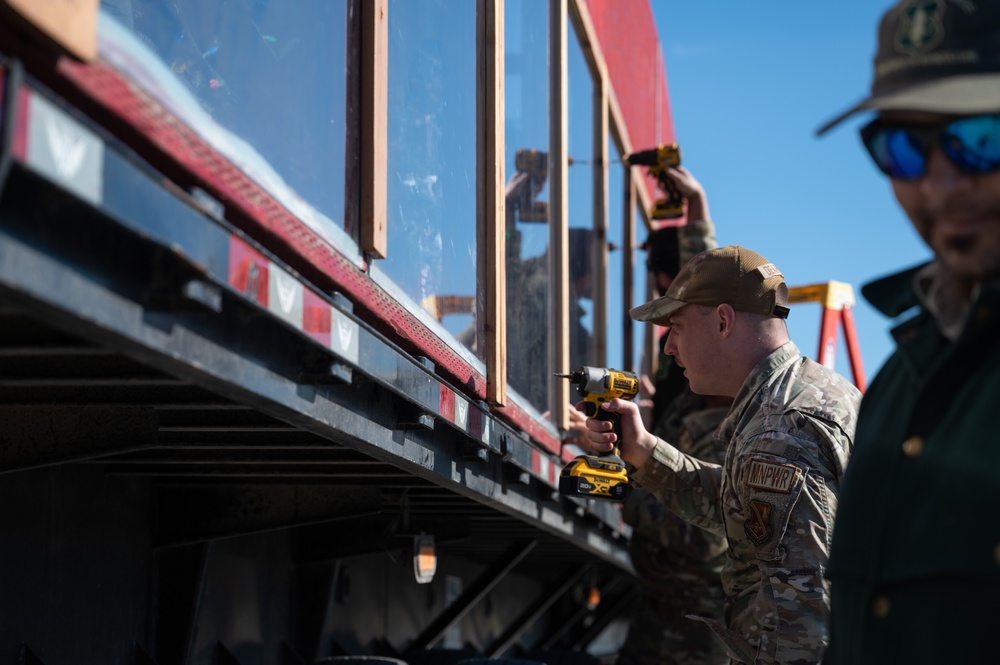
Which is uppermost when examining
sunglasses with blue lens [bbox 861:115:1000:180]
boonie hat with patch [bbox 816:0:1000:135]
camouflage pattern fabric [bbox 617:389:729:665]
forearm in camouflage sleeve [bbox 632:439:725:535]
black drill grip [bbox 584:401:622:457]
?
boonie hat with patch [bbox 816:0:1000:135]

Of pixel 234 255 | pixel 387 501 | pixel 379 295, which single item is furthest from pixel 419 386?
pixel 387 501

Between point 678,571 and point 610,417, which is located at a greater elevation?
point 610,417

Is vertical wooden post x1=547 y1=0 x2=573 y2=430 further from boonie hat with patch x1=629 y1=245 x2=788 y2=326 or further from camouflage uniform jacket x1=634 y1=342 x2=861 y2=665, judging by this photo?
camouflage uniform jacket x1=634 y1=342 x2=861 y2=665

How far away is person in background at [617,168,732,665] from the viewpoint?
602 cm

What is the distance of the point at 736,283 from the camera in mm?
3705

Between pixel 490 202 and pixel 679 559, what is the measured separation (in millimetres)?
2816

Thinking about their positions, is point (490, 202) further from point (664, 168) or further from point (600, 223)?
point (664, 168)

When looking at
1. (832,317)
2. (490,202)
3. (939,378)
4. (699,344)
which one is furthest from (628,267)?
(939,378)

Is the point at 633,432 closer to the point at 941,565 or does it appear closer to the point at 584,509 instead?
the point at 584,509

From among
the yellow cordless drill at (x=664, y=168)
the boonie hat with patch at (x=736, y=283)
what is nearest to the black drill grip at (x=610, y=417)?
the boonie hat with patch at (x=736, y=283)

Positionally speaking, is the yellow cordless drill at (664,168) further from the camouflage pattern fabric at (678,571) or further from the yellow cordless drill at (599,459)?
the yellow cordless drill at (599,459)

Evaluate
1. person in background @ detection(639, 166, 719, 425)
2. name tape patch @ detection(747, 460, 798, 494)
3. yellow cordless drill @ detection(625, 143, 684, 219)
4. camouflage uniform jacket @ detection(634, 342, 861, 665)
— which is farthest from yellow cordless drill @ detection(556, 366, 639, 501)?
yellow cordless drill @ detection(625, 143, 684, 219)

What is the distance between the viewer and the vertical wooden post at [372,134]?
2793 mm

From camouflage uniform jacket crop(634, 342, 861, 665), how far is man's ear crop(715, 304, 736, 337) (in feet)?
0.59
